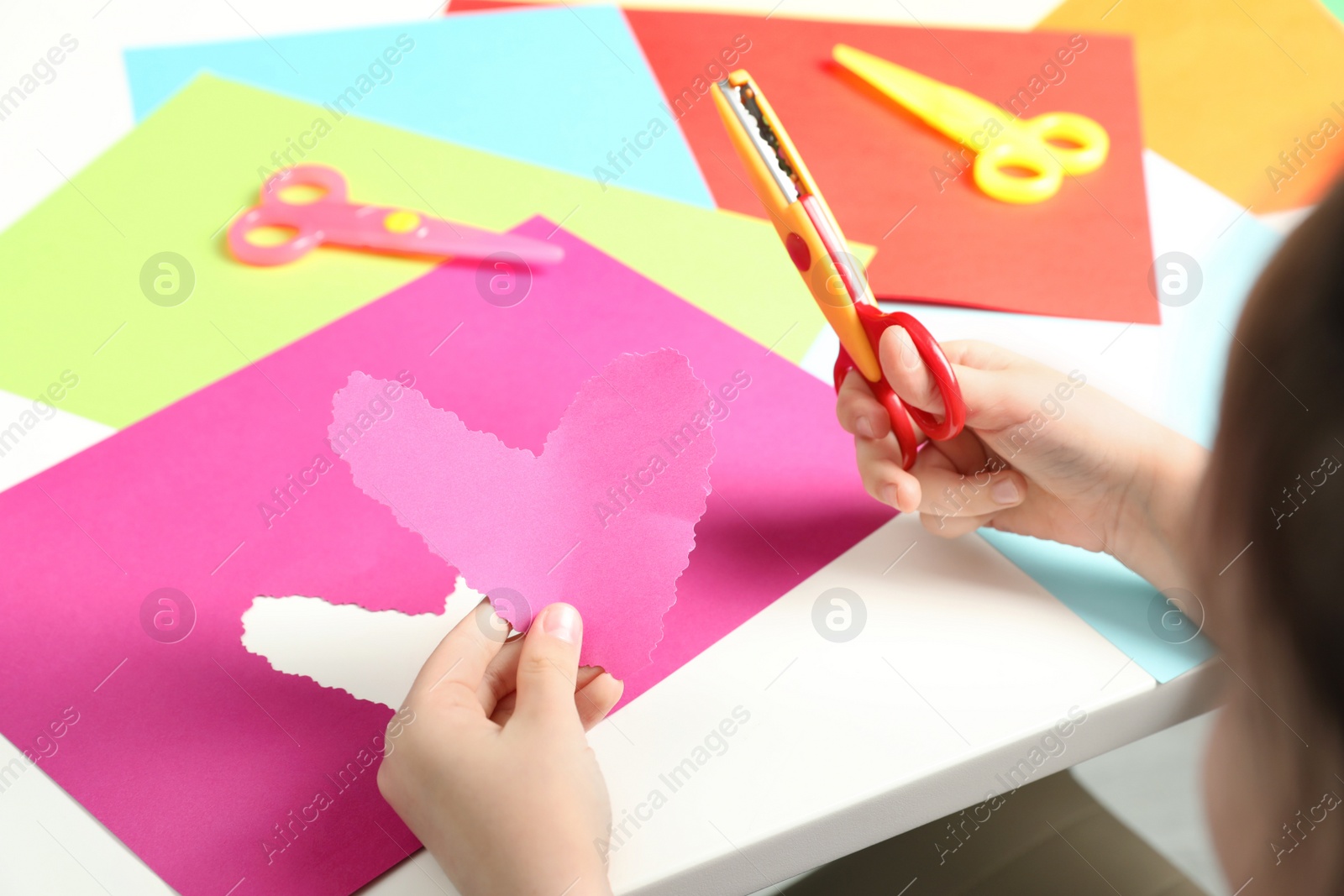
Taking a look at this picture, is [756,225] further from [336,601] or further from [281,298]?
[336,601]

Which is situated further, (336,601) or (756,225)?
(756,225)

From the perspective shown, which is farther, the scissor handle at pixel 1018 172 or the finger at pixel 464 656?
the scissor handle at pixel 1018 172

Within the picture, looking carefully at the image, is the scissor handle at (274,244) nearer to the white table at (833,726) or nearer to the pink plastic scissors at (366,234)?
the pink plastic scissors at (366,234)

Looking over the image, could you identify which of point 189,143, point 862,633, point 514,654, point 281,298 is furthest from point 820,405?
point 189,143

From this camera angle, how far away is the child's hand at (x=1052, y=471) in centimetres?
79

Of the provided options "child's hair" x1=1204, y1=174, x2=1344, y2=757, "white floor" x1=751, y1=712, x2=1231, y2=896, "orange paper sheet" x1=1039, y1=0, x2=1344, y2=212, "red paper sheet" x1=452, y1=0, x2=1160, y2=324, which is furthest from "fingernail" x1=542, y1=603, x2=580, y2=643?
"orange paper sheet" x1=1039, y1=0, x2=1344, y2=212

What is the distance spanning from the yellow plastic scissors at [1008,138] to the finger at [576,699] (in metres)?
0.68

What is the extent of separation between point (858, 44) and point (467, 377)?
697 mm

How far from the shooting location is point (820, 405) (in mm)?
918

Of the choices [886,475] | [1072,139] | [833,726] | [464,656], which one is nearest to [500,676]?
[464,656]

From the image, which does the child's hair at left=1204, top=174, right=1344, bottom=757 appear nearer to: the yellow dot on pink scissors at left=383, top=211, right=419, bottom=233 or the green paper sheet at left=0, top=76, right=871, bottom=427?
the green paper sheet at left=0, top=76, right=871, bottom=427

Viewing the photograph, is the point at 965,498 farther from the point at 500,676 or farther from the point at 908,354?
the point at 500,676

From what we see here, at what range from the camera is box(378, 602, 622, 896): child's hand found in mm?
590

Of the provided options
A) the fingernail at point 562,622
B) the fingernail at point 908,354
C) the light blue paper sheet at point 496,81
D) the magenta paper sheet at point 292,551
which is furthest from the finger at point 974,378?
the light blue paper sheet at point 496,81
